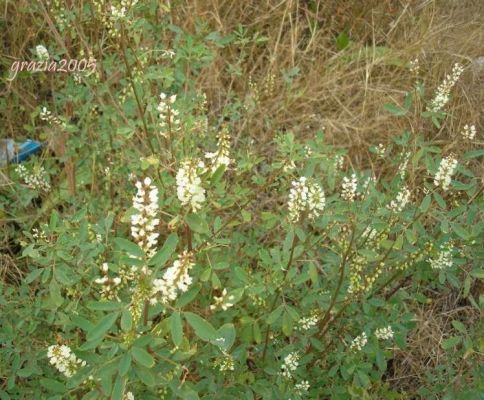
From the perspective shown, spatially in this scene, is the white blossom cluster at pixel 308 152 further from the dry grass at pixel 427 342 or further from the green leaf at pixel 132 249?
the dry grass at pixel 427 342

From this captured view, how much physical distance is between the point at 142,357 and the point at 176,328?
0.10 metres

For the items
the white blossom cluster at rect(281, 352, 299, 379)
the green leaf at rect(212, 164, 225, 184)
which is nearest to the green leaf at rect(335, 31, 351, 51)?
the white blossom cluster at rect(281, 352, 299, 379)

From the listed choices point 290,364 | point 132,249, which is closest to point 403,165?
point 290,364

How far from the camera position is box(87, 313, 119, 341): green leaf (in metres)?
1.38

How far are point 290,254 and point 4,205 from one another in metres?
1.81

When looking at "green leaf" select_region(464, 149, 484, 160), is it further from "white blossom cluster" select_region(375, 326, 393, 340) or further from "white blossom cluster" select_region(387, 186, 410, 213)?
"white blossom cluster" select_region(375, 326, 393, 340)

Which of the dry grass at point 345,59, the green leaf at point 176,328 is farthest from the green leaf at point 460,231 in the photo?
the dry grass at point 345,59

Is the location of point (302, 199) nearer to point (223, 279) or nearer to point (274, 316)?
point (274, 316)

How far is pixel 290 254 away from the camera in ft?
6.37

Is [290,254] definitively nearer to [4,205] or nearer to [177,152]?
[177,152]

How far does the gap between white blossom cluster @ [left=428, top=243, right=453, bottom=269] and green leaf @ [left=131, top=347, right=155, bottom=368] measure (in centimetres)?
112

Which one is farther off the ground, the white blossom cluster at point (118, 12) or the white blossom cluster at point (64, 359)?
the white blossom cluster at point (118, 12)

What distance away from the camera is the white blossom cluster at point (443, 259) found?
6.74ft

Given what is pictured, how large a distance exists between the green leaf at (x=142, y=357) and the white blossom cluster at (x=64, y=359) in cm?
32
